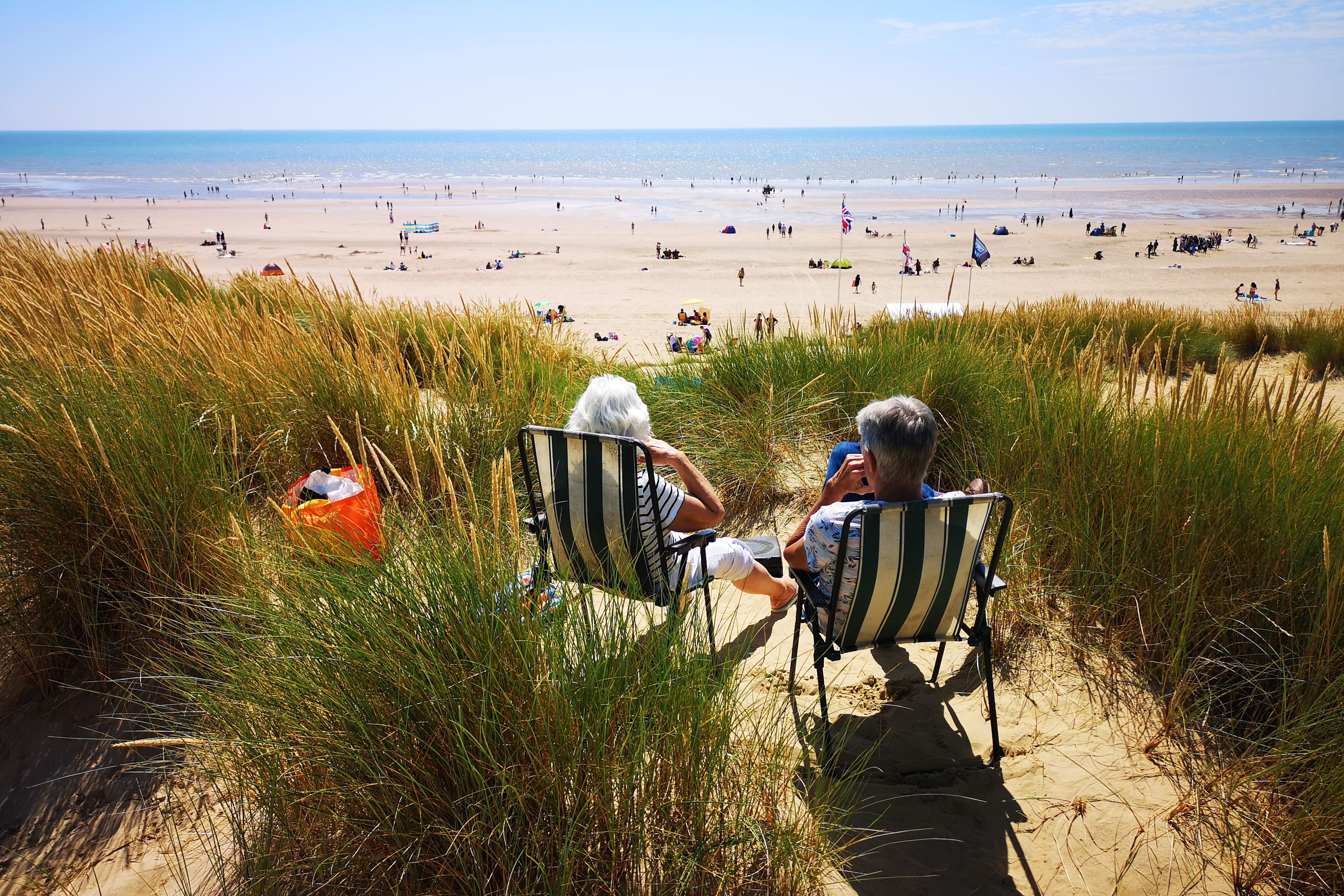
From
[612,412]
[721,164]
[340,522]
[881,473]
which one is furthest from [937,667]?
[721,164]

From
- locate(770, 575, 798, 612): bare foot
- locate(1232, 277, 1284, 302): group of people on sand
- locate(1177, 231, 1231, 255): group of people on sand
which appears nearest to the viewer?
locate(770, 575, 798, 612): bare foot

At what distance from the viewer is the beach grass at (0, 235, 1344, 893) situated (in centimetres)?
172

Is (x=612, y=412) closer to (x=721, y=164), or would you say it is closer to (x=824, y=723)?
(x=824, y=723)

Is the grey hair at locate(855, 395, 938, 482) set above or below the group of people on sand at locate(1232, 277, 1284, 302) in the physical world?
above

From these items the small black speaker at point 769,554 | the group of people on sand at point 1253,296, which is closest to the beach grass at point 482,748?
the small black speaker at point 769,554

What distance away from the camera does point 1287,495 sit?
267 centimetres

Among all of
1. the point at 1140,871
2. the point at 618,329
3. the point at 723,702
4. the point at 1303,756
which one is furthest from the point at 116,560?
the point at 618,329

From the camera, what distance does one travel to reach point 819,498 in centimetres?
318

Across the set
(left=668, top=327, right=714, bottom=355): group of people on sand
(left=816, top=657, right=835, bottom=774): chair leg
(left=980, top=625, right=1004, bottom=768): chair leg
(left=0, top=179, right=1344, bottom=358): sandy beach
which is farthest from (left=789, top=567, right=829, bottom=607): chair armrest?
(left=668, top=327, right=714, bottom=355): group of people on sand

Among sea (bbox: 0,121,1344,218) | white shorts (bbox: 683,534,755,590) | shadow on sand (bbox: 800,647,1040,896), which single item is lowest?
shadow on sand (bbox: 800,647,1040,896)

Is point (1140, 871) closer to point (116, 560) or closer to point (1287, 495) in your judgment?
point (1287, 495)

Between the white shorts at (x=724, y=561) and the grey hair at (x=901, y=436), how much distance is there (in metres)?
0.86

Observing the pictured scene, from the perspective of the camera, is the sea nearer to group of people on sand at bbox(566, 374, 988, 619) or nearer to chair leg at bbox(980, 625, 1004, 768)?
group of people on sand at bbox(566, 374, 988, 619)

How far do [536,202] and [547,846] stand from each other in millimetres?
60741
